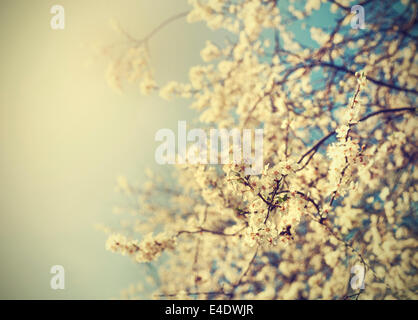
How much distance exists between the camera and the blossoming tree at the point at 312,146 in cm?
191

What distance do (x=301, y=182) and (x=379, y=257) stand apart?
89cm

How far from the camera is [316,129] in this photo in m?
2.38

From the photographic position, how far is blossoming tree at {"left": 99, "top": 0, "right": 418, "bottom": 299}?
75.0 inches

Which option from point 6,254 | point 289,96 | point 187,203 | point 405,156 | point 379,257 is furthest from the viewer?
point 187,203

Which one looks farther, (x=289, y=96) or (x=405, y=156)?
(x=289, y=96)

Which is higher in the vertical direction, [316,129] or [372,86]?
[372,86]

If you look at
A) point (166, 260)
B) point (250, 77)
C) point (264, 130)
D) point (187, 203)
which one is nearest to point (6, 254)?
point (166, 260)

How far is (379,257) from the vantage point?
6.46ft

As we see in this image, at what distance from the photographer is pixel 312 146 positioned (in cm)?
206
